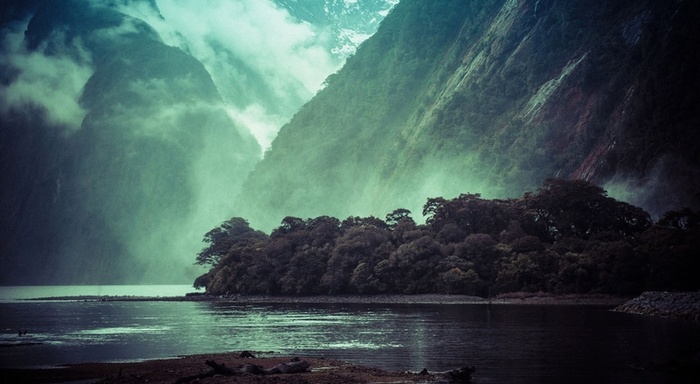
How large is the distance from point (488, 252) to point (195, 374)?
85.5 m

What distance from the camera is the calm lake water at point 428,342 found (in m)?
34.0

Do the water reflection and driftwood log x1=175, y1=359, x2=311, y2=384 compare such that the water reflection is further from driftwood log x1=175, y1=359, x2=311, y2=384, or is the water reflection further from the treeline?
the treeline

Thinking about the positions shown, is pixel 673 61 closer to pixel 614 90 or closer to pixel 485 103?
pixel 614 90

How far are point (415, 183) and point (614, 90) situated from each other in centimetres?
6073

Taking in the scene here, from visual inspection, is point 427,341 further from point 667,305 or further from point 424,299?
point 424,299

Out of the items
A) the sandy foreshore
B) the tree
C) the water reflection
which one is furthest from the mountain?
the sandy foreshore

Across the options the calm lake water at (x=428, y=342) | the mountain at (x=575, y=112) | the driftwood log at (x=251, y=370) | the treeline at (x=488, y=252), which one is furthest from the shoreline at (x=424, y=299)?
the driftwood log at (x=251, y=370)

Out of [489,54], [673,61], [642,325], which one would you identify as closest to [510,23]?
[489,54]

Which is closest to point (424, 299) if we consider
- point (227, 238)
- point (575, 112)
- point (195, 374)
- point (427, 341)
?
point (427, 341)

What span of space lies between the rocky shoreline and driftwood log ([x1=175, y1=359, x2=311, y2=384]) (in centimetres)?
4167

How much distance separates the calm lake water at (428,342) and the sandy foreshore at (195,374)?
8.99ft

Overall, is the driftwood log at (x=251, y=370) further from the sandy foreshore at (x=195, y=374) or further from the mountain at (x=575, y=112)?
the mountain at (x=575, y=112)

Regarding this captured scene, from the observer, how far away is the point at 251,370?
1206 inches

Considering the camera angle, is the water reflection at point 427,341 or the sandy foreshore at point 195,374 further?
the water reflection at point 427,341
